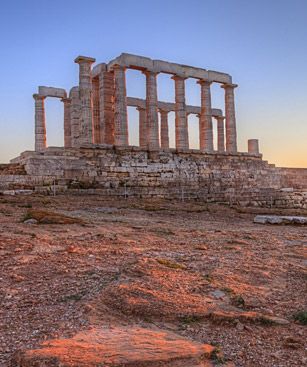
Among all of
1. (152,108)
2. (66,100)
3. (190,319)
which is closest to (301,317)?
(190,319)

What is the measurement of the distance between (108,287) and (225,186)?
67.8ft

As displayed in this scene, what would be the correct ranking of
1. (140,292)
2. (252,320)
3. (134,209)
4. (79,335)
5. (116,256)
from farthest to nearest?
(134,209), (116,256), (140,292), (252,320), (79,335)

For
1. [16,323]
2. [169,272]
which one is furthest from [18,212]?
→ [16,323]

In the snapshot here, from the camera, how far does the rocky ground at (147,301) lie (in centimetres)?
312

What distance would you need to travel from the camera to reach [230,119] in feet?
97.5

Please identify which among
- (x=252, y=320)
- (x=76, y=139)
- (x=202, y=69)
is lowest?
(x=252, y=320)

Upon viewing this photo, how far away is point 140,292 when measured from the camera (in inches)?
172

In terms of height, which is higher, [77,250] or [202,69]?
[202,69]

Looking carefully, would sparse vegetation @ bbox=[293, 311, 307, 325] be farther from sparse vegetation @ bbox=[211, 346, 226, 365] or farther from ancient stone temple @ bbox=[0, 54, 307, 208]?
ancient stone temple @ bbox=[0, 54, 307, 208]

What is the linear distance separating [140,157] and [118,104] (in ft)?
13.5

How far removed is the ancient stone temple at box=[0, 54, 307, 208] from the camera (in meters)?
19.2

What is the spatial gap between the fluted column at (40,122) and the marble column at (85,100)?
18.4ft

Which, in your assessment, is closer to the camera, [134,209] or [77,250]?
[77,250]

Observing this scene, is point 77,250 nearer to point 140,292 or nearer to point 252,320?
point 140,292
